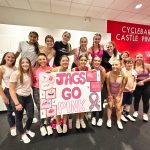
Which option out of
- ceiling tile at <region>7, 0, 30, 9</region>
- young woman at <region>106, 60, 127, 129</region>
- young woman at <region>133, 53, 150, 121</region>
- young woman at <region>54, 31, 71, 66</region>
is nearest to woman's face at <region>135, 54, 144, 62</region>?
young woman at <region>133, 53, 150, 121</region>

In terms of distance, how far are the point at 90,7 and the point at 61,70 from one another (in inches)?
89.1

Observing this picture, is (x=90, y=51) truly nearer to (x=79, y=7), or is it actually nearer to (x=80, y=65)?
(x=80, y=65)

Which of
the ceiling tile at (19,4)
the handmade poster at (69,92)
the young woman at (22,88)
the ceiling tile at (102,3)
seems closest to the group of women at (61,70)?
the young woman at (22,88)

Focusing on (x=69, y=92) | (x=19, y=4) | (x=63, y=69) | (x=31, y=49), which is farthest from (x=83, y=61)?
(x=19, y=4)

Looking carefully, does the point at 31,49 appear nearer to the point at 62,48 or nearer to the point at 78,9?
the point at 62,48

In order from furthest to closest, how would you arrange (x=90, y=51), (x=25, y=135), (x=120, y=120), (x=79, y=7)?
(x=79, y=7), (x=120, y=120), (x=90, y=51), (x=25, y=135)

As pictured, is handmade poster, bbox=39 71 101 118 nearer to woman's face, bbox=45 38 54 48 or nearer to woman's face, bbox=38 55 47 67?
woman's face, bbox=38 55 47 67

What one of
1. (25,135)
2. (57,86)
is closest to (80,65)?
(57,86)

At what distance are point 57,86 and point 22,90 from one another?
1.55 feet

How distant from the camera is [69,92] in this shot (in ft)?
7.11

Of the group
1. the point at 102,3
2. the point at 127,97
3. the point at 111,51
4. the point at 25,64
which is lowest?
the point at 127,97

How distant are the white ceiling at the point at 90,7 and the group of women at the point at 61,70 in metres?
1.42

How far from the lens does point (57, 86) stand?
2115 mm

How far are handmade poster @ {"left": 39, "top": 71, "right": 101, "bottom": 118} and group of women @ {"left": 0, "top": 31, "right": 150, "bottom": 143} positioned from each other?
12 centimetres
